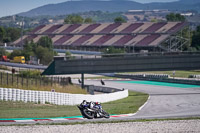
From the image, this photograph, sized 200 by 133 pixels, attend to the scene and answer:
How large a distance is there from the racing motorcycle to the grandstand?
80.4 m

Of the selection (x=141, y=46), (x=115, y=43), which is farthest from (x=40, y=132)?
(x=115, y=43)

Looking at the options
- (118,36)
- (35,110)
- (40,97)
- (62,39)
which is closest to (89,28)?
(62,39)

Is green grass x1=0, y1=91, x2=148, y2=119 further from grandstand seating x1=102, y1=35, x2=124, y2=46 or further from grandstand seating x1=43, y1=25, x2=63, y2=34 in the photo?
grandstand seating x1=43, y1=25, x2=63, y2=34

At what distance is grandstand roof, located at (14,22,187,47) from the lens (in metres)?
113

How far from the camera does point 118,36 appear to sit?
408 feet

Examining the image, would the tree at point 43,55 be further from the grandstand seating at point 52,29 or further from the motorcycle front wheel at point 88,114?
the motorcycle front wheel at point 88,114

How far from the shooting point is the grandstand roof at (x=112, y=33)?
370 ft

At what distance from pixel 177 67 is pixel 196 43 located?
227 ft

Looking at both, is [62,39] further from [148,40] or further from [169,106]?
[169,106]

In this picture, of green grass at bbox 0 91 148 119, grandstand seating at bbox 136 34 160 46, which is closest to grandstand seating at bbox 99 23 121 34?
grandstand seating at bbox 136 34 160 46

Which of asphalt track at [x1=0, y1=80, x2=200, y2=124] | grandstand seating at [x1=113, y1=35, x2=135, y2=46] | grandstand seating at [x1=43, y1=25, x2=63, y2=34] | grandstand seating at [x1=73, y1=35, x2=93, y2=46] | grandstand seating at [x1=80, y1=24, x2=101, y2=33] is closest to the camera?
asphalt track at [x1=0, y1=80, x2=200, y2=124]

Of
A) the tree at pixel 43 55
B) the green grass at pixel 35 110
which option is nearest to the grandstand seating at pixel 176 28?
the tree at pixel 43 55

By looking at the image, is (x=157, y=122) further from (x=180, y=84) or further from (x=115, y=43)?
(x=115, y=43)

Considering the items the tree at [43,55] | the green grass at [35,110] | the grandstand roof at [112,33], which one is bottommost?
the tree at [43,55]
